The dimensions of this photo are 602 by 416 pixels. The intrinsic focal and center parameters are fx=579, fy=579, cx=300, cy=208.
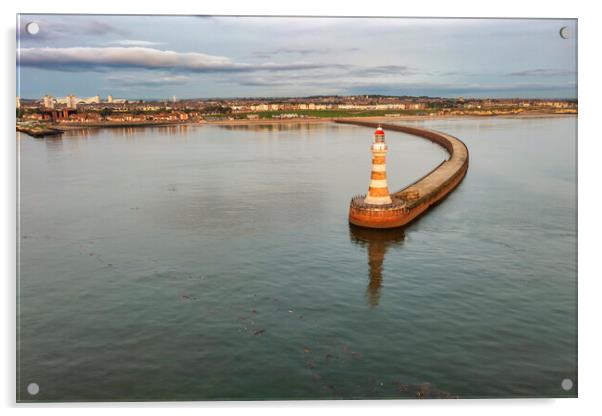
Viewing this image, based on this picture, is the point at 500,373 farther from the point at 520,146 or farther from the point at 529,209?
the point at 520,146

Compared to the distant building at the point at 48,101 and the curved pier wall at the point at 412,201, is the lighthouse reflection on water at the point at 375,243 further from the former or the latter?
the distant building at the point at 48,101

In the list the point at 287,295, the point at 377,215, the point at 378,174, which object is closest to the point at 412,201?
the point at 377,215

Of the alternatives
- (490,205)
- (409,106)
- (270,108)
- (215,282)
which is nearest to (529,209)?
(490,205)

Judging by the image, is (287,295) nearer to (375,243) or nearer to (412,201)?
(375,243)

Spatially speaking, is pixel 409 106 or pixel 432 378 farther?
pixel 409 106

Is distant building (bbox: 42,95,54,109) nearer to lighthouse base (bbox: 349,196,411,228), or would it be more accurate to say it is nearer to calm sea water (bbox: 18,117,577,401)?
calm sea water (bbox: 18,117,577,401)

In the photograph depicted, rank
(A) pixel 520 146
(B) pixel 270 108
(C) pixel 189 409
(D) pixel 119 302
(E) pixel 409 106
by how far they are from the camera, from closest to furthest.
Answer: (C) pixel 189 409
(D) pixel 119 302
(E) pixel 409 106
(B) pixel 270 108
(A) pixel 520 146

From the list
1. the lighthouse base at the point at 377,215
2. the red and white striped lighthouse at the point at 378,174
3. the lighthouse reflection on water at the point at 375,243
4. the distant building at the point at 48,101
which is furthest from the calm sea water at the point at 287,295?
the distant building at the point at 48,101
